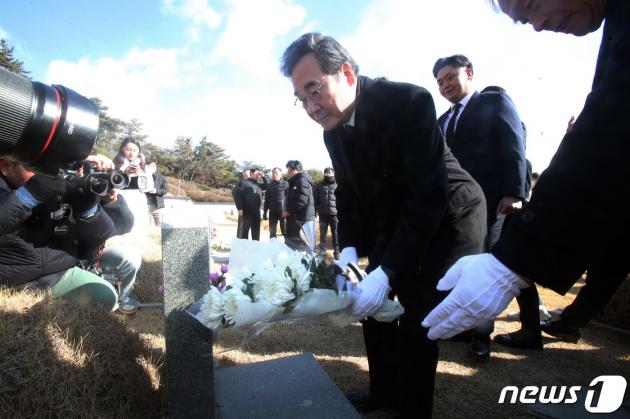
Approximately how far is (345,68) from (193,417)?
6.46ft

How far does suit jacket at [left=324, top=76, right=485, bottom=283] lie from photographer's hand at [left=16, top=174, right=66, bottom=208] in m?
1.85

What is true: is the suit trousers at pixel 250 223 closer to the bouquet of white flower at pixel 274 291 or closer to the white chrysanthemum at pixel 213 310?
the bouquet of white flower at pixel 274 291

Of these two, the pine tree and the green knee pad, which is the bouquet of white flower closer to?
the green knee pad

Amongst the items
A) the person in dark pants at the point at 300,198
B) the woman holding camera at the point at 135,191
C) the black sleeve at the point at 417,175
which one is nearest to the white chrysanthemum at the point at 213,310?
the black sleeve at the point at 417,175

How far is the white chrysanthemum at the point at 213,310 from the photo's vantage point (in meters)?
1.44

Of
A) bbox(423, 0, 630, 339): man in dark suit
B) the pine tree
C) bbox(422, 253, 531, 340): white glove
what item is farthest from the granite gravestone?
the pine tree

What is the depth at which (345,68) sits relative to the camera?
6.31 ft

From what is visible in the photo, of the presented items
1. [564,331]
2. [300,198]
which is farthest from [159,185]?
[564,331]

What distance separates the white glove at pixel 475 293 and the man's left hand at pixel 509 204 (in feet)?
7.25

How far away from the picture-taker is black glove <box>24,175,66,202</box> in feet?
7.80

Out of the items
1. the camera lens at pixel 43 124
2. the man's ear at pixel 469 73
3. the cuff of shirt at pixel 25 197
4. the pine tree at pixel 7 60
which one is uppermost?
the pine tree at pixel 7 60

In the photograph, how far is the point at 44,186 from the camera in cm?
240

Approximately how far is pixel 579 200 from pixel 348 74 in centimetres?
138

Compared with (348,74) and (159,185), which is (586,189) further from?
(159,185)
